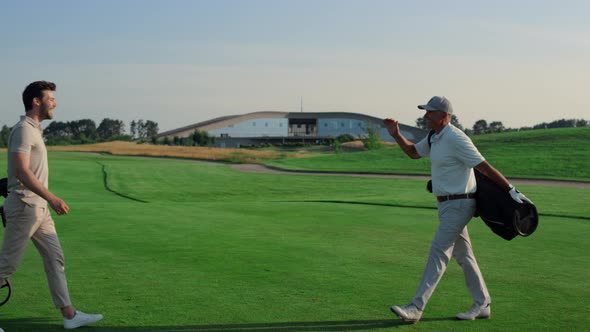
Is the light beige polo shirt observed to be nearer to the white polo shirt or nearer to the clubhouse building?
the white polo shirt

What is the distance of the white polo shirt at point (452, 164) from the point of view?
6.17 metres

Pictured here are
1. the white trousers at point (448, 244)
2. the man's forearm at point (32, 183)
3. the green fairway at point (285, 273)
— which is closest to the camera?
the man's forearm at point (32, 183)

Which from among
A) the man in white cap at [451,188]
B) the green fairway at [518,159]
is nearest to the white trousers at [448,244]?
the man in white cap at [451,188]

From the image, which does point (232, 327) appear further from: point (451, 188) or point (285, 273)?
point (451, 188)

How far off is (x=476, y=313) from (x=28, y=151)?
4.29 m

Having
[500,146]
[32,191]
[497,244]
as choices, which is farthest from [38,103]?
[500,146]

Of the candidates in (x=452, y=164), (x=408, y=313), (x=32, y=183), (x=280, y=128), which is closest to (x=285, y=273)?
(x=408, y=313)

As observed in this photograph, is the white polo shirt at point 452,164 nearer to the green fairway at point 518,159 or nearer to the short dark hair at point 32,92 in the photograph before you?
the short dark hair at point 32,92

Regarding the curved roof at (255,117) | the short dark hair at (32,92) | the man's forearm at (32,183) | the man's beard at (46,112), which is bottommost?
the man's forearm at (32,183)

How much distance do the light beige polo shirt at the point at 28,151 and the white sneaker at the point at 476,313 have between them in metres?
3.98

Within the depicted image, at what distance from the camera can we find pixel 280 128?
142 metres

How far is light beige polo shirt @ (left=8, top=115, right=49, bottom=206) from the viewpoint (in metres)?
5.69

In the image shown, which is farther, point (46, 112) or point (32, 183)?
point (46, 112)

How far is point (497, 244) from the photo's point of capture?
35.7ft
